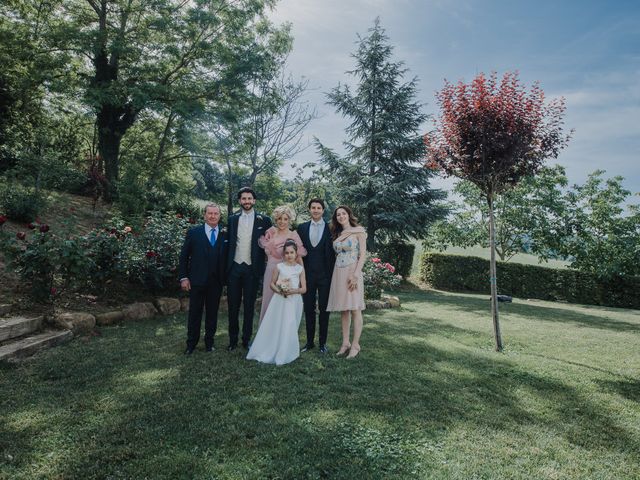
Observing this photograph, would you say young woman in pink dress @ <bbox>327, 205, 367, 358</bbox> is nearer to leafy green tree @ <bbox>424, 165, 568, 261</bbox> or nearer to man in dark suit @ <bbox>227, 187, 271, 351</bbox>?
man in dark suit @ <bbox>227, 187, 271, 351</bbox>

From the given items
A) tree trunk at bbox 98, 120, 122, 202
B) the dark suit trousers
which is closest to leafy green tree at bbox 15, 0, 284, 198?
tree trunk at bbox 98, 120, 122, 202

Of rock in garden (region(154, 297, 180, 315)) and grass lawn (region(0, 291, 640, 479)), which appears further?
rock in garden (region(154, 297, 180, 315))

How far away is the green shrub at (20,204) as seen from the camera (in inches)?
341

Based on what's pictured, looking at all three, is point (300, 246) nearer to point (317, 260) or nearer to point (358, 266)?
point (317, 260)

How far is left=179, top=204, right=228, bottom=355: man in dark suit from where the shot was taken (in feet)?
16.5

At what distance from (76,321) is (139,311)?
1.24 m

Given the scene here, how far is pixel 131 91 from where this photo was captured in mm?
13711

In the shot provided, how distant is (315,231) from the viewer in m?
5.28

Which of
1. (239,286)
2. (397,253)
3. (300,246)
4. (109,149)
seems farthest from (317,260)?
(397,253)

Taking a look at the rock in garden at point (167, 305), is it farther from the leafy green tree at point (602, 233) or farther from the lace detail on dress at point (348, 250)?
the leafy green tree at point (602, 233)

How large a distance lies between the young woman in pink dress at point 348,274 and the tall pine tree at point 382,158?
12612mm

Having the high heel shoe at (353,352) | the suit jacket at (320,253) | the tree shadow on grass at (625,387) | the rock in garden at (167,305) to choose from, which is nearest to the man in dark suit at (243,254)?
the suit jacket at (320,253)

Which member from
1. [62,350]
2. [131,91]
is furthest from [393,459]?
[131,91]

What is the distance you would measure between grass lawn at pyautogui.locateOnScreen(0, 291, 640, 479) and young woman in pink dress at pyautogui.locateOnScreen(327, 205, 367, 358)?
573 millimetres
